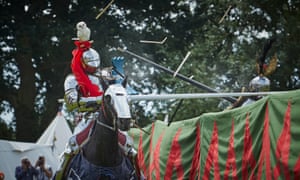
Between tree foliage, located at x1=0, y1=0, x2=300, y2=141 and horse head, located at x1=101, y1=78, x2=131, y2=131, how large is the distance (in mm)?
8427

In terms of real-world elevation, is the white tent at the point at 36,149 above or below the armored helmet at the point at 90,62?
below

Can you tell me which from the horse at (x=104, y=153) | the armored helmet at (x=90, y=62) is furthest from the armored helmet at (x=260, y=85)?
the horse at (x=104, y=153)

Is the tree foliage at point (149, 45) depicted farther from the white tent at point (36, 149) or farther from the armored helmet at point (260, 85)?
the armored helmet at point (260, 85)

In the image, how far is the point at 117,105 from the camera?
6871 millimetres

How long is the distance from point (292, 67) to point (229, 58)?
1.59 metres

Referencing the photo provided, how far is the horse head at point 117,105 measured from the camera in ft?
22.0

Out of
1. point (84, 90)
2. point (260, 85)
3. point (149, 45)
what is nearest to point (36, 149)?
point (149, 45)

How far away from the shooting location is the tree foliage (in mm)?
16516

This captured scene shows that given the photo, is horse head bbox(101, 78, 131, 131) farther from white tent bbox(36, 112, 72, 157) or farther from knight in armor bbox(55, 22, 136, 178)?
white tent bbox(36, 112, 72, 157)

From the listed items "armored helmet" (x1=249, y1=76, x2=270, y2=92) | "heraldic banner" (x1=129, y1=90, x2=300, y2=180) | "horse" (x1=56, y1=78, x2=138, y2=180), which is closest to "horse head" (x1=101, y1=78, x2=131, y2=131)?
"horse" (x1=56, y1=78, x2=138, y2=180)

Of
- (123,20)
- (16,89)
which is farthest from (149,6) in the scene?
(16,89)

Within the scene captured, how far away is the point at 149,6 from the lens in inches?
967

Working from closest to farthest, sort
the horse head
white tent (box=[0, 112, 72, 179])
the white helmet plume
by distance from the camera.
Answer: the horse head, the white helmet plume, white tent (box=[0, 112, 72, 179])

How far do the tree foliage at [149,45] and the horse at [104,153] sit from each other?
8.07 meters
